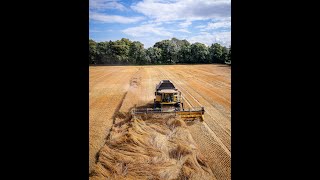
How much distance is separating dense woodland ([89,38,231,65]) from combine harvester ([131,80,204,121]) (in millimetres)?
42033

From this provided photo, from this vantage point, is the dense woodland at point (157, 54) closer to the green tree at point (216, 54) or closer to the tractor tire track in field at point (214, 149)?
the green tree at point (216, 54)

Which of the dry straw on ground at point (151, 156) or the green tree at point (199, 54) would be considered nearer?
the dry straw on ground at point (151, 156)

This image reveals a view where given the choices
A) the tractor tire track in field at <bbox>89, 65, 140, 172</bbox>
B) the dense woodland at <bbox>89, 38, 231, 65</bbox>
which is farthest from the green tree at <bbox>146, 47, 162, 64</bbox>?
the tractor tire track in field at <bbox>89, 65, 140, 172</bbox>

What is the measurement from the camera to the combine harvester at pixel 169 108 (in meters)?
11.4

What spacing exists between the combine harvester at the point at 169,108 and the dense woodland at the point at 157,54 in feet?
138

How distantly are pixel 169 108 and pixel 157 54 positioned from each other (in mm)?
44406

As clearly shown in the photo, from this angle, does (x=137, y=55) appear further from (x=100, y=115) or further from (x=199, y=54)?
(x=100, y=115)

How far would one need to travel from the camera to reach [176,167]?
689 centimetres

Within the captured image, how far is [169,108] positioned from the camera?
12211mm

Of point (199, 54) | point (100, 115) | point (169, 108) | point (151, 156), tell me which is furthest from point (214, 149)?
point (199, 54)

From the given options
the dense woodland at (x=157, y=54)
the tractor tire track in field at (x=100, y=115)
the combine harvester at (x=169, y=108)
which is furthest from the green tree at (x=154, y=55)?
the combine harvester at (x=169, y=108)

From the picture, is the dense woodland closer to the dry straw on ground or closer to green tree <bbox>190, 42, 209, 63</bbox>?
green tree <bbox>190, 42, 209, 63</bbox>
